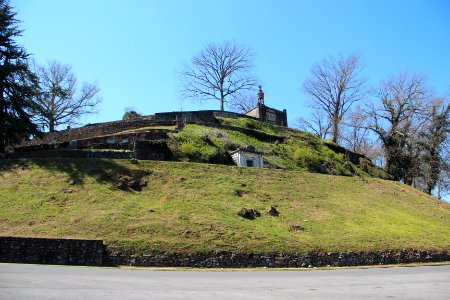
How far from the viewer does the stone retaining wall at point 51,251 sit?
16625mm

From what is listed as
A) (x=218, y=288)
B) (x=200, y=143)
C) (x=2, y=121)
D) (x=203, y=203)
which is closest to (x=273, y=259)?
(x=203, y=203)

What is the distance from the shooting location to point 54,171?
25844 mm

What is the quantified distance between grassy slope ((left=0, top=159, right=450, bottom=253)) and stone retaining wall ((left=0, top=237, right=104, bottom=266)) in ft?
3.98

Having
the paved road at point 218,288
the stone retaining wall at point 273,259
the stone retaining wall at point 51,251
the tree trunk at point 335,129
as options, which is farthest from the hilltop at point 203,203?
the tree trunk at point 335,129

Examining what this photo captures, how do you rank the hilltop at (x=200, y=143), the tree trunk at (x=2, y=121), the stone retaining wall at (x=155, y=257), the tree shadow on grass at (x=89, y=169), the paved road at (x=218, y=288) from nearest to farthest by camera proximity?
the paved road at (x=218, y=288) < the stone retaining wall at (x=155, y=257) < the tree shadow on grass at (x=89, y=169) < the hilltop at (x=200, y=143) < the tree trunk at (x=2, y=121)

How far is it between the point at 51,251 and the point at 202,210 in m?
7.81

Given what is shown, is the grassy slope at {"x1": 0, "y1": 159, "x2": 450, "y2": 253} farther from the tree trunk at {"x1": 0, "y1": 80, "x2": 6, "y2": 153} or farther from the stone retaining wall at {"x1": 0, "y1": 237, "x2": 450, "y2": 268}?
the tree trunk at {"x1": 0, "y1": 80, "x2": 6, "y2": 153}

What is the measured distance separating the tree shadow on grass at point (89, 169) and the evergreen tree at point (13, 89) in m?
4.17

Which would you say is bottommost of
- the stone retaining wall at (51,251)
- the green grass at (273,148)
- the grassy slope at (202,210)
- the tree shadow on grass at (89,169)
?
the stone retaining wall at (51,251)

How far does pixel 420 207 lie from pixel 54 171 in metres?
23.8

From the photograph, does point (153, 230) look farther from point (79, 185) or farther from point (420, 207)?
point (420, 207)

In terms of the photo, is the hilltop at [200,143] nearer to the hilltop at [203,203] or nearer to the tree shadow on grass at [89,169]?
the hilltop at [203,203]

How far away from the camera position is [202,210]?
886 inches

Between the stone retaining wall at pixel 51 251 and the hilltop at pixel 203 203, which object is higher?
the hilltop at pixel 203 203
